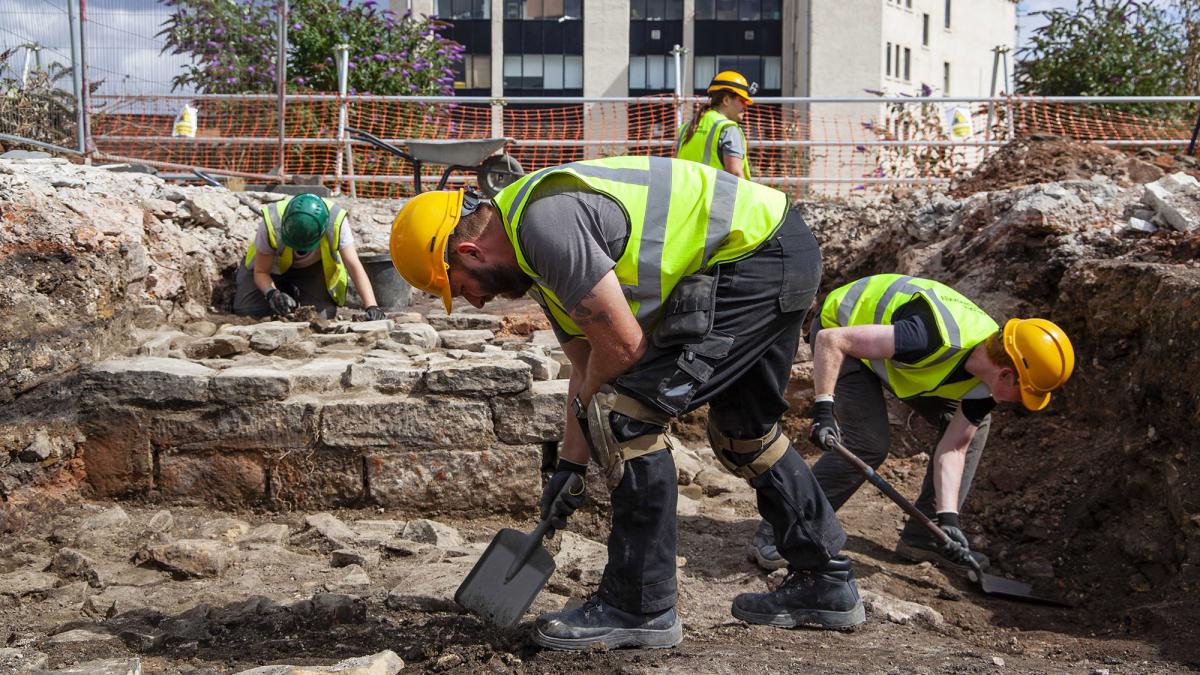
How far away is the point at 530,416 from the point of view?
4.38 metres

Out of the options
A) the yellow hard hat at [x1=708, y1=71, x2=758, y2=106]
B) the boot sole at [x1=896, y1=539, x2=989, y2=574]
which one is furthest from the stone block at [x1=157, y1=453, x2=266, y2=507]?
the yellow hard hat at [x1=708, y1=71, x2=758, y2=106]

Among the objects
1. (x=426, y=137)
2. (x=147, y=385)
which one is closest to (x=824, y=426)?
(x=147, y=385)

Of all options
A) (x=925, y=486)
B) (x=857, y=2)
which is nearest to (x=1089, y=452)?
(x=925, y=486)

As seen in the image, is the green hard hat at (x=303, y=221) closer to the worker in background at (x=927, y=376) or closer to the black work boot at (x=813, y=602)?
the worker in background at (x=927, y=376)

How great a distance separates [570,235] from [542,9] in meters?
29.6

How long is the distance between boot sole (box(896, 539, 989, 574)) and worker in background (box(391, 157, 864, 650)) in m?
1.77

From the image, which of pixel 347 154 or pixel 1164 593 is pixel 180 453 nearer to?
pixel 1164 593

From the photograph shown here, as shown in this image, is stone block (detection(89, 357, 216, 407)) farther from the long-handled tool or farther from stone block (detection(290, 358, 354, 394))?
the long-handled tool

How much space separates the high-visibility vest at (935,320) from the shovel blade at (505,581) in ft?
5.71

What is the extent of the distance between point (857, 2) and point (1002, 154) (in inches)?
934

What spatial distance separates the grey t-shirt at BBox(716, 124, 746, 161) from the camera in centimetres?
598

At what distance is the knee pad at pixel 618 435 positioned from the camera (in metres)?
2.73

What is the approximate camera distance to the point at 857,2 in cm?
2986

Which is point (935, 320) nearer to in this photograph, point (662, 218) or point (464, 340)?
point (662, 218)
